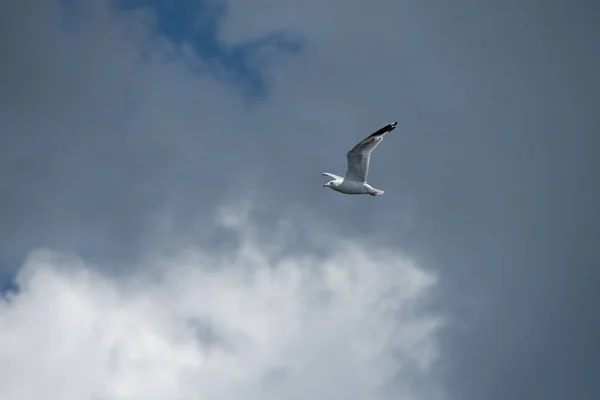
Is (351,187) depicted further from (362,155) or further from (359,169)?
(362,155)

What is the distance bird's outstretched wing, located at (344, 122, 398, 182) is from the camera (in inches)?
3098

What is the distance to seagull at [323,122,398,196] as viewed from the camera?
7894 cm

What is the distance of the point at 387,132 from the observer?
78.7 meters

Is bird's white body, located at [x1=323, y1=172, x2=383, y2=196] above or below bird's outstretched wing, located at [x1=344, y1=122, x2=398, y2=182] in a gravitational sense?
below

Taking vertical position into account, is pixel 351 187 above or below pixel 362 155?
below

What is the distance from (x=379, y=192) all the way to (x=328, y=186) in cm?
434

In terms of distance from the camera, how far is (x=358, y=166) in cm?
8075

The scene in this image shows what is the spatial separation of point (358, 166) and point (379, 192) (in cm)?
327

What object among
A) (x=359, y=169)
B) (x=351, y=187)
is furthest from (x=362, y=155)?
(x=351, y=187)

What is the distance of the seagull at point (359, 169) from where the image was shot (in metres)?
78.9

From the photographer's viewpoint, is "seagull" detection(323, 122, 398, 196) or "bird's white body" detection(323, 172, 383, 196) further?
"bird's white body" detection(323, 172, 383, 196)

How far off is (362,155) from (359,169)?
155 cm

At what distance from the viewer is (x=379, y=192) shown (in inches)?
3243

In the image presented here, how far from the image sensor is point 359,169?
80938 mm
